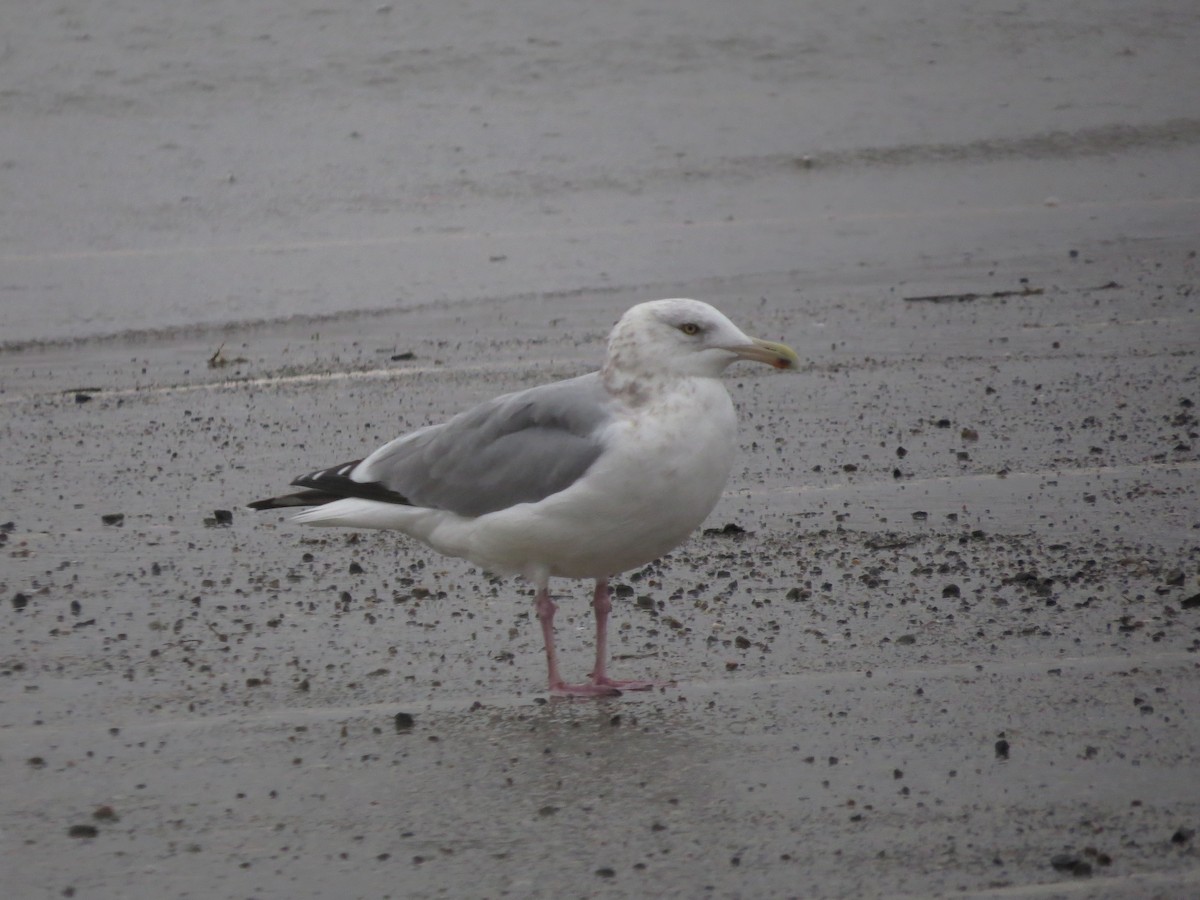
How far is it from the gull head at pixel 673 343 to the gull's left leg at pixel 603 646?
68 centimetres

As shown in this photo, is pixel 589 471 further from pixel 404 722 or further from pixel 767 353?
pixel 404 722

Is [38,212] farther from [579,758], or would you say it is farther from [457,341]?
[579,758]

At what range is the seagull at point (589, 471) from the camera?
A: 5594mm

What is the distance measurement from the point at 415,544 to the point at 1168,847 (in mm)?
3477

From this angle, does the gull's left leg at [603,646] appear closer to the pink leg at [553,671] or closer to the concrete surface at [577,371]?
the pink leg at [553,671]

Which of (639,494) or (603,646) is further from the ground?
(639,494)

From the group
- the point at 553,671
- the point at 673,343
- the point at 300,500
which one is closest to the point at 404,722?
the point at 553,671

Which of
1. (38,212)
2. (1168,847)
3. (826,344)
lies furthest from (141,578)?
(38,212)

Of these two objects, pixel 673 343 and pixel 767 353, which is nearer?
pixel 673 343

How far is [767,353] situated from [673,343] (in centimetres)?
35

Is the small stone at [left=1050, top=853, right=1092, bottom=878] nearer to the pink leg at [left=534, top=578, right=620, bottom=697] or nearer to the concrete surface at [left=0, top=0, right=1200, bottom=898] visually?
the concrete surface at [left=0, top=0, right=1200, bottom=898]

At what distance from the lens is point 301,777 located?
5.09 meters

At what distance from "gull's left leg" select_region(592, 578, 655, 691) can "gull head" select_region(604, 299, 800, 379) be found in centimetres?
68

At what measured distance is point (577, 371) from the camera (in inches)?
377
